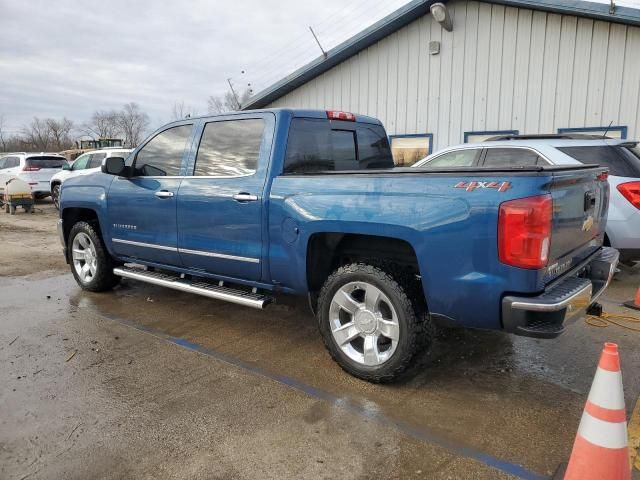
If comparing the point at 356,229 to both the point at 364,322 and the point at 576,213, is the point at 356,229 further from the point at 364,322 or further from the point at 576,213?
the point at 576,213

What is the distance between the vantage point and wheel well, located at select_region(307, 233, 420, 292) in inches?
139

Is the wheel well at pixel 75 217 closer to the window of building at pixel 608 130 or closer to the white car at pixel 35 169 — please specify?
the window of building at pixel 608 130

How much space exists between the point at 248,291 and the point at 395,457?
2.24 m

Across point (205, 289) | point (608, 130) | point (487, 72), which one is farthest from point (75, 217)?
point (608, 130)

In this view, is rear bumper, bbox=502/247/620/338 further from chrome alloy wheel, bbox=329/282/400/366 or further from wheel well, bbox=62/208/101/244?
wheel well, bbox=62/208/101/244

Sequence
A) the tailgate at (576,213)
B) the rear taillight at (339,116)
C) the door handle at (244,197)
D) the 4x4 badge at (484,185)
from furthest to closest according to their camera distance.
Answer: the rear taillight at (339,116), the door handle at (244,197), the tailgate at (576,213), the 4x4 badge at (484,185)

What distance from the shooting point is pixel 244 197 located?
4.05 m

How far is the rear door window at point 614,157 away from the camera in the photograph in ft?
18.1

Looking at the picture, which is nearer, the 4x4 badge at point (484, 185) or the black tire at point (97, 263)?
the 4x4 badge at point (484, 185)

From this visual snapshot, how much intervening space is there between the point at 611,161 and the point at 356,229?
3.81m

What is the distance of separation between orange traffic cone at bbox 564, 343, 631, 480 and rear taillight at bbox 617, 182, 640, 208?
13.0ft

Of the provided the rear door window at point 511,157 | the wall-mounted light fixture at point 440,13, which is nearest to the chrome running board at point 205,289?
the rear door window at point 511,157

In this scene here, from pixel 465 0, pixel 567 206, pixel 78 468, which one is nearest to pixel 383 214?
pixel 567 206

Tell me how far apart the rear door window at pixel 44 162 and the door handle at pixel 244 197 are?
1570cm
